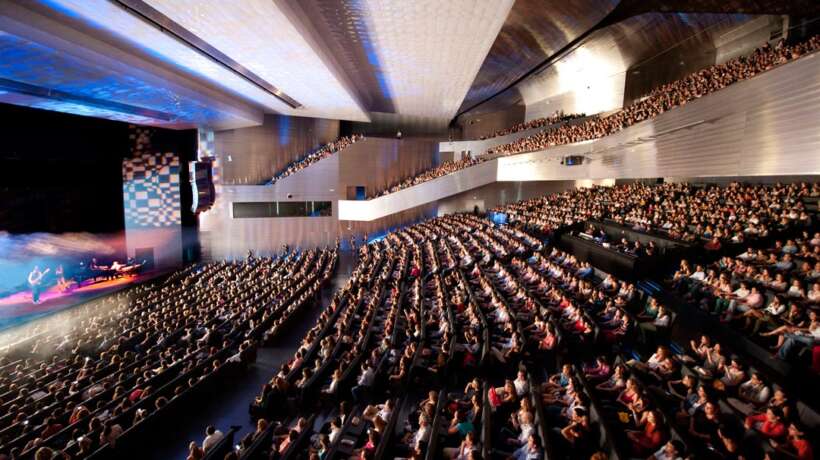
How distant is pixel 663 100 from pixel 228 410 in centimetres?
1356

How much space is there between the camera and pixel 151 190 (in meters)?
18.5

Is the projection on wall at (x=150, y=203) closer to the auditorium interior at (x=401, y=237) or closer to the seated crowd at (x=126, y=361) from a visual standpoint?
the auditorium interior at (x=401, y=237)

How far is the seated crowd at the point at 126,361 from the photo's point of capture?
459 centimetres

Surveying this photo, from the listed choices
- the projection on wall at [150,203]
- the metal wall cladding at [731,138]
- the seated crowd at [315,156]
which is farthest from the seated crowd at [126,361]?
the metal wall cladding at [731,138]

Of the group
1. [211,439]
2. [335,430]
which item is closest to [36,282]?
[211,439]

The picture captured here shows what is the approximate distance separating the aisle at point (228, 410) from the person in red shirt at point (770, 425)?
492 centimetres

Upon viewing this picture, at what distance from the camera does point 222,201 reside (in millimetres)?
20125

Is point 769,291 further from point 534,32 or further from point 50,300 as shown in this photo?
point 50,300

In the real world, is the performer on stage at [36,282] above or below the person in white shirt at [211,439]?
below

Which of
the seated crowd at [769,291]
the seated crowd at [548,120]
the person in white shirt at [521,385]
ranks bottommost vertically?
the person in white shirt at [521,385]

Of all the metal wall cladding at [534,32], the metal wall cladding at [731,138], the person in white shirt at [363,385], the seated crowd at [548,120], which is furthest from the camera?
the seated crowd at [548,120]

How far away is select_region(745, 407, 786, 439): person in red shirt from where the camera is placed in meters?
3.11

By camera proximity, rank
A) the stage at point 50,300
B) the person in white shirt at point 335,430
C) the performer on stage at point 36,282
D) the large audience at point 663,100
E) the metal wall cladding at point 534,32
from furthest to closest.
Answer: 1. the performer on stage at point 36,282
2. the metal wall cladding at point 534,32
3. the stage at point 50,300
4. the large audience at point 663,100
5. the person in white shirt at point 335,430

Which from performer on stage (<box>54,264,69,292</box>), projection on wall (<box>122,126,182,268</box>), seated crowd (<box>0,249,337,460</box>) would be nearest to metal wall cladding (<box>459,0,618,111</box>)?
seated crowd (<box>0,249,337,460</box>)
